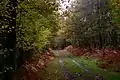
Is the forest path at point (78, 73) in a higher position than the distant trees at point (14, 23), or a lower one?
lower

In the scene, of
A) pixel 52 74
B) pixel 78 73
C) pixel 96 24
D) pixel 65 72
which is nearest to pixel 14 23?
pixel 52 74

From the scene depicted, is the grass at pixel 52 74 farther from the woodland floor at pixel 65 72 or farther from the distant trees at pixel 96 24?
the distant trees at pixel 96 24

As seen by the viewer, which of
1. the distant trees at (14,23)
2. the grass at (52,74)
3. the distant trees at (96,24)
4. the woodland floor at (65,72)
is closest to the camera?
the distant trees at (14,23)

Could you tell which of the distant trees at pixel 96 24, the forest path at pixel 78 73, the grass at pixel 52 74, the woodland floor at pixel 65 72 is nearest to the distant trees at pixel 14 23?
the woodland floor at pixel 65 72

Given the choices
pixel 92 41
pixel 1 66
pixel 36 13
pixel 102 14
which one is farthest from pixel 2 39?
Answer: pixel 92 41

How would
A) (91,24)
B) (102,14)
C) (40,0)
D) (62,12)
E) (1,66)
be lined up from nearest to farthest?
(1,66)
(40,0)
(62,12)
(102,14)
(91,24)

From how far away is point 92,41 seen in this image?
52844 mm

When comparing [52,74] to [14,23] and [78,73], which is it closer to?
[78,73]

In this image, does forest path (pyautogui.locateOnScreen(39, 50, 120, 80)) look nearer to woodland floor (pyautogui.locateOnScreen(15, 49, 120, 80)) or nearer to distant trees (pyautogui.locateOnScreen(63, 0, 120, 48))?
woodland floor (pyautogui.locateOnScreen(15, 49, 120, 80))

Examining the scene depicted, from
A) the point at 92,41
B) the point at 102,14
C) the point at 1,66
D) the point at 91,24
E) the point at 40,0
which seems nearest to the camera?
the point at 1,66

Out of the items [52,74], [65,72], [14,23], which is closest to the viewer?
[14,23]

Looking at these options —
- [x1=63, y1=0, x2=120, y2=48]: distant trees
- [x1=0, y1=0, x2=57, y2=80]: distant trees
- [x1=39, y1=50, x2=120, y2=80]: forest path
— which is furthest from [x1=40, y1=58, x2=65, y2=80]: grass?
[x1=63, y1=0, x2=120, y2=48]: distant trees

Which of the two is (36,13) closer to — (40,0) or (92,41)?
(40,0)

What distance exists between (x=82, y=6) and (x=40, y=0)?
114 feet
